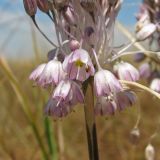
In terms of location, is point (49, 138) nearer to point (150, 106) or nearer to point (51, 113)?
point (51, 113)

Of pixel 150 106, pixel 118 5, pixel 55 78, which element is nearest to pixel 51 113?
pixel 55 78

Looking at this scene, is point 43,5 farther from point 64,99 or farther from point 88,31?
point 64,99

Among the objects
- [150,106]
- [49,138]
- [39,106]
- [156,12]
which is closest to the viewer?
[156,12]

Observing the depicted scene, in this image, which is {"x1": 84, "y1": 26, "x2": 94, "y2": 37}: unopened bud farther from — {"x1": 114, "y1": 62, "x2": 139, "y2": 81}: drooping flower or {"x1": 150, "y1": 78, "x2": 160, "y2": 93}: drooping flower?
{"x1": 150, "y1": 78, "x2": 160, "y2": 93}: drooping flower

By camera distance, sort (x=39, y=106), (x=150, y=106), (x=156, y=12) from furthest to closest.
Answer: (x=150, y=106)
(x=39, y=106)
(x=156, y=12)

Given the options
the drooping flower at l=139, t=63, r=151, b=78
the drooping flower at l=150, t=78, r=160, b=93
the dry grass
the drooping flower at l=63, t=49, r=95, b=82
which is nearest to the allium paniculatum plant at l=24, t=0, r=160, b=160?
the drooping flower at l=63, t=49, r=95, b=82

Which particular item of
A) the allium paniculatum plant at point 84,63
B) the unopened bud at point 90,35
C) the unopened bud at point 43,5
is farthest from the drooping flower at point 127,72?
the unopened bud at point 43,5

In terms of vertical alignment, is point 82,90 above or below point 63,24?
below
